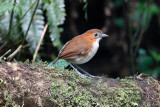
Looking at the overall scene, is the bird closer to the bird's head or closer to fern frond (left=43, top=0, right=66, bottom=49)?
the bird's head

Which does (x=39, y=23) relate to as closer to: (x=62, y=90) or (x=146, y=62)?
(x=62, y=90)

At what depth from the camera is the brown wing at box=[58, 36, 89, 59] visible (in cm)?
346

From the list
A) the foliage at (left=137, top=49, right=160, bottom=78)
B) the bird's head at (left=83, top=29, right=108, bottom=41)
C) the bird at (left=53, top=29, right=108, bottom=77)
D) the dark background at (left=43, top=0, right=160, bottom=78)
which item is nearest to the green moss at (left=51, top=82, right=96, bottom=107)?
the bird at (left=53, top=29, right=108, bottom=77)

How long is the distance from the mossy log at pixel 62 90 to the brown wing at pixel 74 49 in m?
0.57

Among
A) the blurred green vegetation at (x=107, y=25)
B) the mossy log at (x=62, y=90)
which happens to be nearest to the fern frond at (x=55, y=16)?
the blurred green vegetation at (x=107, y=25)

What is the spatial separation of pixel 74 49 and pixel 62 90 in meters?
1.02

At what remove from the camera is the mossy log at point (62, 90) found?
2434mm

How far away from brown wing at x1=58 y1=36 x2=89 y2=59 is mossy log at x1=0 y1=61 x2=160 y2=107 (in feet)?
1.86

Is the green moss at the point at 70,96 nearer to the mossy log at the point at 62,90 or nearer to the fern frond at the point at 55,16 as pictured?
the mossy log at the point at 62,90

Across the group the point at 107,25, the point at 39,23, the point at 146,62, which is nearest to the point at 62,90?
the point at 39,23

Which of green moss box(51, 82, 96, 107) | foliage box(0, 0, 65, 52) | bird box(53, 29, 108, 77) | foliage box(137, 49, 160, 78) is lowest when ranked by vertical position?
green moss box(51, 82, 96, 107)

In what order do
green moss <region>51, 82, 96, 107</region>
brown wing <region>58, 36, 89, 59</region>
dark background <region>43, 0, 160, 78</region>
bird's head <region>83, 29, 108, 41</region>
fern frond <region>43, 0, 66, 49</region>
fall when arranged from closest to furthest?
green moss <region>51, 82, 96, 107</region> < brown wing <region>58, 36, 89, 59</region> < bird's head <region>83, 29, 108, 41</region> < fern frond <region>43, 0, 66, 49</region> < dark background <region>43, 0, 160, 78</region>

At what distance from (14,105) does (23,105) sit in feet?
0.31

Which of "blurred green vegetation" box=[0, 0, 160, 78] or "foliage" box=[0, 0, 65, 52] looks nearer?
"foliage" box=[0, 0, 65, 52]
